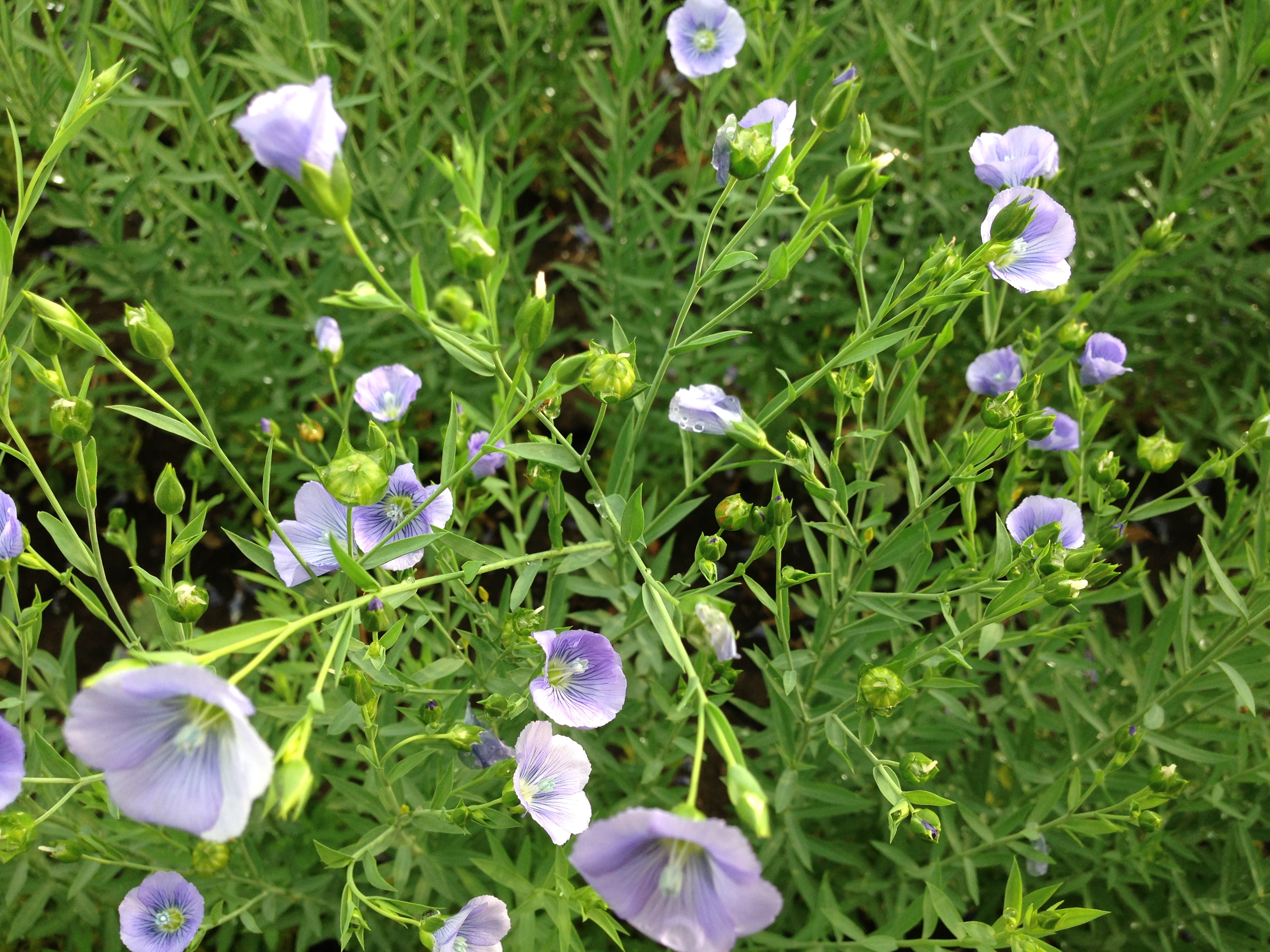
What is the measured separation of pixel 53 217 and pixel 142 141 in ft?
1.37

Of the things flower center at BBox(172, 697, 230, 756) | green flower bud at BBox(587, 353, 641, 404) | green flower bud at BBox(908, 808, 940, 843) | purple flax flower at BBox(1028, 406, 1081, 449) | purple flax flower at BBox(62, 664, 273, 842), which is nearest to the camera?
purple flax flower at BBox(62, 664, 273, 842)

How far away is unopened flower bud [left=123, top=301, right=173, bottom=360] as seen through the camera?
1136 mm

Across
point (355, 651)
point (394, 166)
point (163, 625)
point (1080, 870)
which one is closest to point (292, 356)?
point (394, 166)

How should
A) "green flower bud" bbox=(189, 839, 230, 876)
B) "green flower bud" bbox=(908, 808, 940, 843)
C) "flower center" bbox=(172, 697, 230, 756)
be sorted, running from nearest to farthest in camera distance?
"flower center" bbox=(172, 697, 230, 756), "green flower bud" bbox=(908, 808, 940, 843), "green flower bud" bbox=(189, 839, 230, 876)

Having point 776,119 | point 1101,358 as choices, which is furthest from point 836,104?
point 1101,358

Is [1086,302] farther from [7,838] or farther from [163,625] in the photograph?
[7,838]

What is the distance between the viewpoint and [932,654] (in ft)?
4.56

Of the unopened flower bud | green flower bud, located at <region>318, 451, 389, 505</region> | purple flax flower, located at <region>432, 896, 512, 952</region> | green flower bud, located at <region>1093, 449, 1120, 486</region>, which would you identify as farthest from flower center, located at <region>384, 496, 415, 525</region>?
green flower bud, located at <region>1093, 449, 1120, 486</region>

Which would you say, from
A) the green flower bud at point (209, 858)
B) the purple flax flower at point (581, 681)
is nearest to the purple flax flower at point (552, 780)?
the purple flax flower at point (581, 681)

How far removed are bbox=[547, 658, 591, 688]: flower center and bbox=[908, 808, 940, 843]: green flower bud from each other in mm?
542

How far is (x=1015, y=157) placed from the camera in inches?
57.9

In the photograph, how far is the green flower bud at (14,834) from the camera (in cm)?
119

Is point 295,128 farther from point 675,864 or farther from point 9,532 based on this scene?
point 675,864

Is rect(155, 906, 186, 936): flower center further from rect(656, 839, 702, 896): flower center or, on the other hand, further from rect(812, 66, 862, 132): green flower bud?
rect(812, 66, 862, 132): green flower bud
